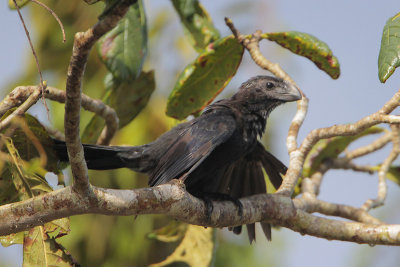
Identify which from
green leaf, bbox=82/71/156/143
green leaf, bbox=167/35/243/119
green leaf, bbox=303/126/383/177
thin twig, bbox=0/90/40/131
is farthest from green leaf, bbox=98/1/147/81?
green leaf, bbox=303/126/383/177

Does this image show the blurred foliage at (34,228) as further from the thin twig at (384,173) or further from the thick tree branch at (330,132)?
the thin twig at (384,173)

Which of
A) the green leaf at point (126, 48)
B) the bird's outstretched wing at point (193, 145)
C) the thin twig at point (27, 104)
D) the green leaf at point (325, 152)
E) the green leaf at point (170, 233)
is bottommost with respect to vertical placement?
the green leaf at point (170, 233)

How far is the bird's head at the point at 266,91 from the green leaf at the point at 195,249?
45.6 inches

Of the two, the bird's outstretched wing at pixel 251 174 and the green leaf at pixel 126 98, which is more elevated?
the green leaf at pixel 126 98

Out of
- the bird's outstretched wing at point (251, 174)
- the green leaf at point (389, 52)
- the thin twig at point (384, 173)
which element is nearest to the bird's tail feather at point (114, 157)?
the bird's outstretched wing at point (251, 174)

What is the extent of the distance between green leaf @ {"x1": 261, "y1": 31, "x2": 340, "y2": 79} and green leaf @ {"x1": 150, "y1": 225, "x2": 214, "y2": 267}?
1.54 m

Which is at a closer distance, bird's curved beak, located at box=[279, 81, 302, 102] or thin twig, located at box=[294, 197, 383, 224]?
thin twig, located at box=[294, 197, 383, 224]

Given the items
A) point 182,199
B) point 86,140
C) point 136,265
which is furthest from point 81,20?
point 182,199

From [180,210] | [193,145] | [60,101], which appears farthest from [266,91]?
[180,210]

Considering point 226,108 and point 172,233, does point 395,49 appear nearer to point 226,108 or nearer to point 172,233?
point 226,108

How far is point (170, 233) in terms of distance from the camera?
4.09 meters

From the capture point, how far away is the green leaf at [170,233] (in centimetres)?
407

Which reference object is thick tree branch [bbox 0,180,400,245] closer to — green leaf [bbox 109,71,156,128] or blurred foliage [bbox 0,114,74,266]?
blurred foliage [bbox 0,114,74,266]

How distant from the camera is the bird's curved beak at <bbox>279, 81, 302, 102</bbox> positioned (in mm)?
4066
